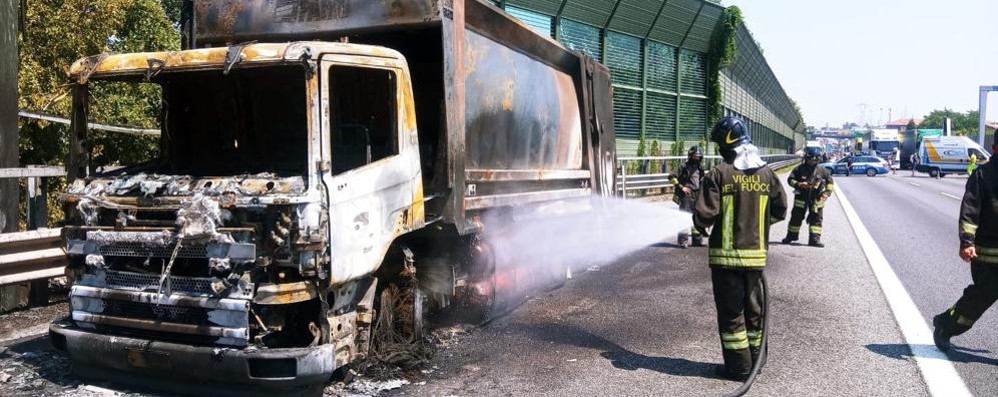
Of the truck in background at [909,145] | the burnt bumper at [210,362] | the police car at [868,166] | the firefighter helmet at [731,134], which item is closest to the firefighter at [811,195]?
the firefighter helmet at [731,134]

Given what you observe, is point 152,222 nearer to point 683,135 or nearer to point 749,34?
point 683,135

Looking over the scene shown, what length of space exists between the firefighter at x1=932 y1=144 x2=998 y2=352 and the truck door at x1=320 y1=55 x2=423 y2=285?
3.96 metres

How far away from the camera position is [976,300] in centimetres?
569

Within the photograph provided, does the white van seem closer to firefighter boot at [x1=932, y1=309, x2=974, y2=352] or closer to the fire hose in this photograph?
firefighter boot at [x1=932, y1=309, x2=974, y2=352]

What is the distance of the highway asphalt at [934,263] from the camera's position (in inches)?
218

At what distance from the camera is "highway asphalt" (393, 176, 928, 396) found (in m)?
5.03

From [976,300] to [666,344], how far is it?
2.24 m

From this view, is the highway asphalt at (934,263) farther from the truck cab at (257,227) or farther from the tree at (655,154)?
the tree at (655,154)

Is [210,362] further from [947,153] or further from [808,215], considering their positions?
[947,153]

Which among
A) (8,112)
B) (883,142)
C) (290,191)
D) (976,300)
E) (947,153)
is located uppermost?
(883,142)

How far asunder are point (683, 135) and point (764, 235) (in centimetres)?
2142

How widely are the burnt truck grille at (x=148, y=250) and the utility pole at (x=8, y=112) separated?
337cm

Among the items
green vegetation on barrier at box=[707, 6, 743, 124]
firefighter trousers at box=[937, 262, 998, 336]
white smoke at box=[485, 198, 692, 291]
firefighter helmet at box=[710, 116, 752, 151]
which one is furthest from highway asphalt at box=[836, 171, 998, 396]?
green vegetation on barrier at box=[707, 6, 743, 124]

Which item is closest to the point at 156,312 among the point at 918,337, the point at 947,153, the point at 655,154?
the point at 918,337
